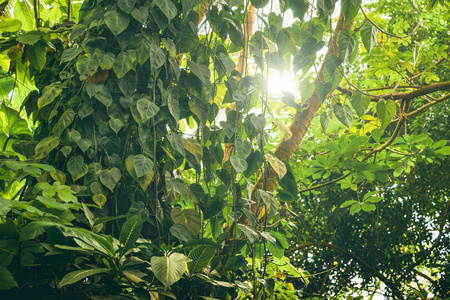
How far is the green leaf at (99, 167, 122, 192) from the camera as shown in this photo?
3.13 feet

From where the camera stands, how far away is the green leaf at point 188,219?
1021mm

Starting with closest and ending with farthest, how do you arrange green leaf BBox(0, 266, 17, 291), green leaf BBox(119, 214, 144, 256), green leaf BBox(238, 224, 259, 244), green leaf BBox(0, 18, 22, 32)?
green leaf BBox(0, 266, 17, 291)
green leaf BBox(119, 214, 144, 256)
green leaf BBox(238, 224, 259, 244)
green leaf BBox(0, 18, 22, 32)

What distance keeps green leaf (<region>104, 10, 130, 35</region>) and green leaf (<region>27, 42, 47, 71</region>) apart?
337 mm

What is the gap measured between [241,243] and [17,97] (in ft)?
4.35

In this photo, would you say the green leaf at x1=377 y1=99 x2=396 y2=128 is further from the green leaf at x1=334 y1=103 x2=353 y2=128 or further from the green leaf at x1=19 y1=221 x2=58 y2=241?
the green leaf at x1=19 y1=221 x2=58 y2=241

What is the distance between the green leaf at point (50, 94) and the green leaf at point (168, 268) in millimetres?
Answer: 661

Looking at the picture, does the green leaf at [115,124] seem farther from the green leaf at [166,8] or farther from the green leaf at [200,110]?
the green leaf at [166,8]

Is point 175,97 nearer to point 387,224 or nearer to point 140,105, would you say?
point 140,105

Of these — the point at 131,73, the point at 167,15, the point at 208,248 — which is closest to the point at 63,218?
the point at 208,248

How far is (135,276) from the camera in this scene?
2.35 ft

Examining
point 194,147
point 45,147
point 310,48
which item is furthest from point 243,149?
point 45,147

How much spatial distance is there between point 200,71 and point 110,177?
0.45 metres

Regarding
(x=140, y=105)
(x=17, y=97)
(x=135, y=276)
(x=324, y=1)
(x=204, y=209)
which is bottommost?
(x=135, y=276)

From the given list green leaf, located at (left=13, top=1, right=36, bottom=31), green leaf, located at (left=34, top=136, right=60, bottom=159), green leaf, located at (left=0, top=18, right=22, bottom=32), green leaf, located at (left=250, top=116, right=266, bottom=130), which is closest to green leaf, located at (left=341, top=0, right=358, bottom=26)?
green leaf, located at (left=250, top=116, right=266, bottom=130)
